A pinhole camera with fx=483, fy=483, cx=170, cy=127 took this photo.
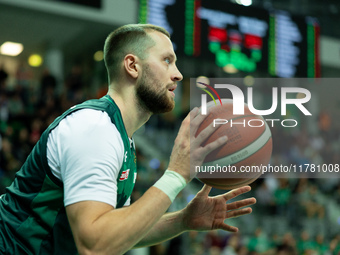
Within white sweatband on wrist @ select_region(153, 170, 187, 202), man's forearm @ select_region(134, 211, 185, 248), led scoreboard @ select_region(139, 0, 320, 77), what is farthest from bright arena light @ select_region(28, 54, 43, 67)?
white sweatband on wrist @ select_region(153, 170, 187, 202)

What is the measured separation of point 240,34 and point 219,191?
11.4ft

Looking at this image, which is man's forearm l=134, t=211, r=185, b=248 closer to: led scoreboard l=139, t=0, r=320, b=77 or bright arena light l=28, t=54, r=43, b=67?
led scoreboard l=139, t=0, r=320, b=77

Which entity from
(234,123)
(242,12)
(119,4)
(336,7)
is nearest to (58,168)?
(234,123)

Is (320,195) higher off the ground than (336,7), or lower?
lower

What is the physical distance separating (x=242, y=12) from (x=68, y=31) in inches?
187

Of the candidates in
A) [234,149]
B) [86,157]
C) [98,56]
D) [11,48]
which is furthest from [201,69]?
[86,157]

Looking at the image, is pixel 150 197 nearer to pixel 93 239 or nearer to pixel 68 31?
pixel 93 239

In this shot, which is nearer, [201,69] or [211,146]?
[211,146]

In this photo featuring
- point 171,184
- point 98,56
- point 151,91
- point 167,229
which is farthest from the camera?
point 98,56

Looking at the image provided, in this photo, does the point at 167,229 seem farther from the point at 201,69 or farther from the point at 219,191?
the point at 201,69

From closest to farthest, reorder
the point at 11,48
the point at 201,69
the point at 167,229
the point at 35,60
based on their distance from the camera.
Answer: the point at 167,229 → the point at 201,69 → the point at 11,48 → the point at 35,60

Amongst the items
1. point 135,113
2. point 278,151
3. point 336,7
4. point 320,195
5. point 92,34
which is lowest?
point 320,195

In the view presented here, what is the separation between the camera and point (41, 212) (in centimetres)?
230

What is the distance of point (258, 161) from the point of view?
108 inches
